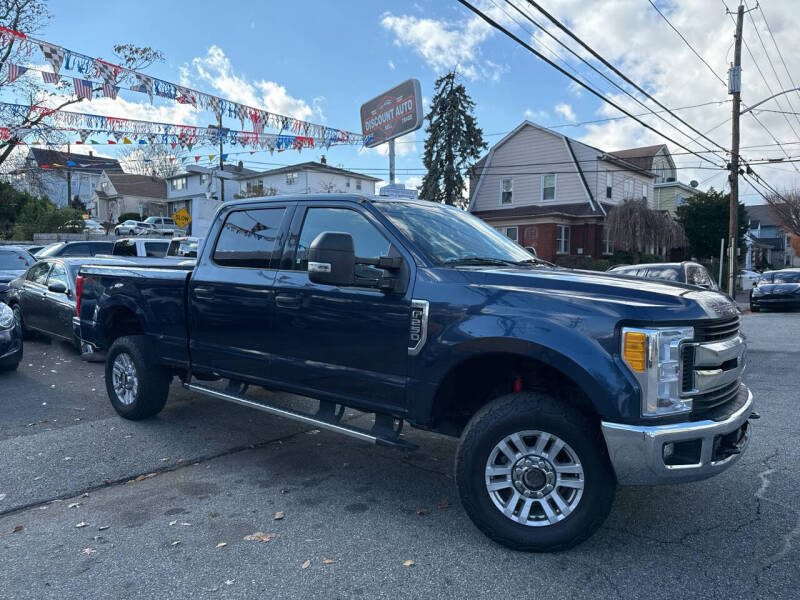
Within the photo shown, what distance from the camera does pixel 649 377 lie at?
307cm

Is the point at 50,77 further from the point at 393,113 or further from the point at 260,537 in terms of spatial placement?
the point at 260,537

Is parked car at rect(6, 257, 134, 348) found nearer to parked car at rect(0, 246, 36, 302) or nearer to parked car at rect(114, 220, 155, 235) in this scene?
parked car at rect(0, 246, 36, 302)

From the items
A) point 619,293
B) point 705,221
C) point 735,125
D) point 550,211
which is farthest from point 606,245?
point 619,293

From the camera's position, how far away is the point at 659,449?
3.04m

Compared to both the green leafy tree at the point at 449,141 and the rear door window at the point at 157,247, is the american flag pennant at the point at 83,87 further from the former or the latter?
the green leafy tree at the point at 449,141

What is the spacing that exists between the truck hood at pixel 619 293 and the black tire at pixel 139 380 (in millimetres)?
3515

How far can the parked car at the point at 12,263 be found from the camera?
12631 mm

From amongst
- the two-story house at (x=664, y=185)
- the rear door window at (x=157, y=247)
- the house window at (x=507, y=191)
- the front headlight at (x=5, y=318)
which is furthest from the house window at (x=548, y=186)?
the front headlight at (x=5, y=318)

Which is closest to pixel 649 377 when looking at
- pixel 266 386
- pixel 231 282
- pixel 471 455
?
pixel 471 455

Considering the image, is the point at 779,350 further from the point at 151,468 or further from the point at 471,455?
the point at 151,468

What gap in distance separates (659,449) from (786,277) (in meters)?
20.3

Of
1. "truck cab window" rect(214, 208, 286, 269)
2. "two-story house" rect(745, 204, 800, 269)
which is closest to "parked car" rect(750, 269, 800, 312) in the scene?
"truck cab window" rect(214, 208, 286, 269)

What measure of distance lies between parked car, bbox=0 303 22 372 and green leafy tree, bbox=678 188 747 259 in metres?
33.0

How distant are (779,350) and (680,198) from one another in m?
33.7
